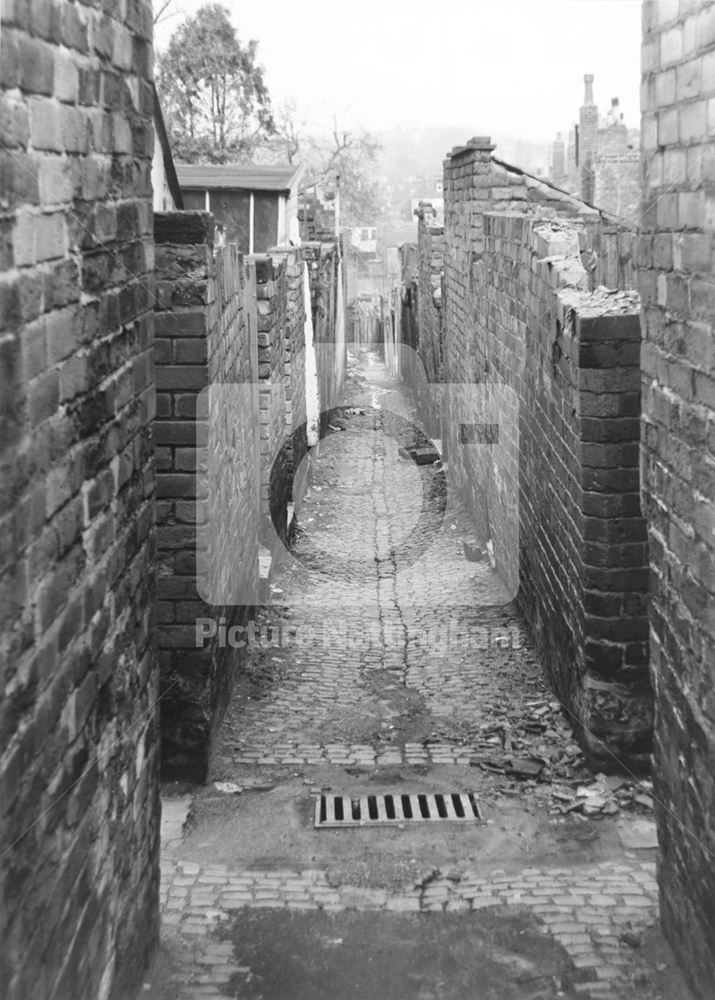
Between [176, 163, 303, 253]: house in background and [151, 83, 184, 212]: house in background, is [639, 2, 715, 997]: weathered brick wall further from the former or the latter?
[176, 163, 303, 253]: house in background

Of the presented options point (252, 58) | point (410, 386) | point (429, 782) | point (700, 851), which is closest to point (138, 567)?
point (700, 851)

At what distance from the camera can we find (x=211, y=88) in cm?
3033

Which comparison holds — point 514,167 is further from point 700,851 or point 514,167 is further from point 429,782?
point 700,851

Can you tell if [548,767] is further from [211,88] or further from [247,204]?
[211,88]

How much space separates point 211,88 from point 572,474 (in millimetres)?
26382

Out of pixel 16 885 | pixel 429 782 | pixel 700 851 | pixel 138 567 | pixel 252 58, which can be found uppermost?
pixel 252 58

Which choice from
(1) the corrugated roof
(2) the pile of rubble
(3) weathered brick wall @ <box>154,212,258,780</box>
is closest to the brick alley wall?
(3) weathered brick wall @ <box>154,212,258,780</box>

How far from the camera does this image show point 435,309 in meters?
17.0

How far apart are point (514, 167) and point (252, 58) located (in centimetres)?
1955

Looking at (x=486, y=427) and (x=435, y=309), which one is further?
(x=435, y=309)

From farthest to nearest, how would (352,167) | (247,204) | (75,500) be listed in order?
(352,167) → (247,204) → (75,500)

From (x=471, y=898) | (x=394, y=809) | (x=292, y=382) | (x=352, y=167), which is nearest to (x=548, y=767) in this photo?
(x=394, y=809)

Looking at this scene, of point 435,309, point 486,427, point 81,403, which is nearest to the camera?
point 81,403

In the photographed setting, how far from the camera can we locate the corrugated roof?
20.1 metres
